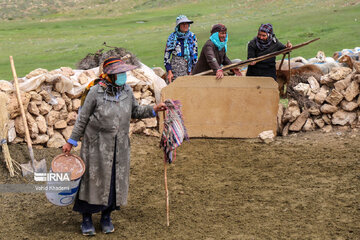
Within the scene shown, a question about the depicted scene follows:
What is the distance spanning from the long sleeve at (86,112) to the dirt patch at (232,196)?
3.48 feet

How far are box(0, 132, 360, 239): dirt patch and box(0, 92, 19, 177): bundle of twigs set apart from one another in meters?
0.13

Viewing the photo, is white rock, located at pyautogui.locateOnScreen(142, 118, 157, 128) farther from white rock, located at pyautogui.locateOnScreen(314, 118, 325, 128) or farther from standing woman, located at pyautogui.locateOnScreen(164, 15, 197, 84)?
white rock, located at pyautogui.locateOnScreen(314, 118, 325, 128)

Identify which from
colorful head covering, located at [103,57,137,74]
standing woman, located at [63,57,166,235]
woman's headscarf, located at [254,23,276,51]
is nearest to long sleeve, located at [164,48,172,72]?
woman's headscarf, located at [254,23,276,51]

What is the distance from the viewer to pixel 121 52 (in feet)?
36.2

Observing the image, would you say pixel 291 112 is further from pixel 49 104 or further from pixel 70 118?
pixel 49 104

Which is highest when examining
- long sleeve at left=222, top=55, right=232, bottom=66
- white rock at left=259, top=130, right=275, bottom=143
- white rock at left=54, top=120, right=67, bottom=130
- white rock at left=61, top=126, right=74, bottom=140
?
long sleeve at left=222, top=55, right=232, bottom=66

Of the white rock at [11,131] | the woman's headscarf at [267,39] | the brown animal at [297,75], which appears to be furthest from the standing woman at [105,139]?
the brown animal at [297,75]

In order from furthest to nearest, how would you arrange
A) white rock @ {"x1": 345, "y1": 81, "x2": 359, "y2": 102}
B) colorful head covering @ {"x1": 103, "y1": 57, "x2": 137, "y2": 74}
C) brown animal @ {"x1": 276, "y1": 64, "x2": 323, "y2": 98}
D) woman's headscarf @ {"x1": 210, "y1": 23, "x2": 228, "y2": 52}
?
brown animal @ {"x1": 276, "y1": 64, "x2": 323, "y2": 98}
white rock @ {"x1": 345, "y1": 81, "x2": 359, "y2": 102}
woman's headscarf @ {"x1": 210, "y1": 23, "x2": 228, "y2": 52}
colorful head covering @ {"x1": 103, "y1": 57, "x2": 137, "y2": 74}

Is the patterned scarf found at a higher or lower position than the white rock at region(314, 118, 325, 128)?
higher

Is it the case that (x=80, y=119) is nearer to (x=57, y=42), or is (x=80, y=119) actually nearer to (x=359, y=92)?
(x=359, y=92)

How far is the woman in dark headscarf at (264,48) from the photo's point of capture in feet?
30.4

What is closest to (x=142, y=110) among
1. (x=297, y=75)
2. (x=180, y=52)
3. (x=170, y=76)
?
(x=170, y=76)

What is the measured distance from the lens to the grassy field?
2069cm

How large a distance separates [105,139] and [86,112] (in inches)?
12.7
